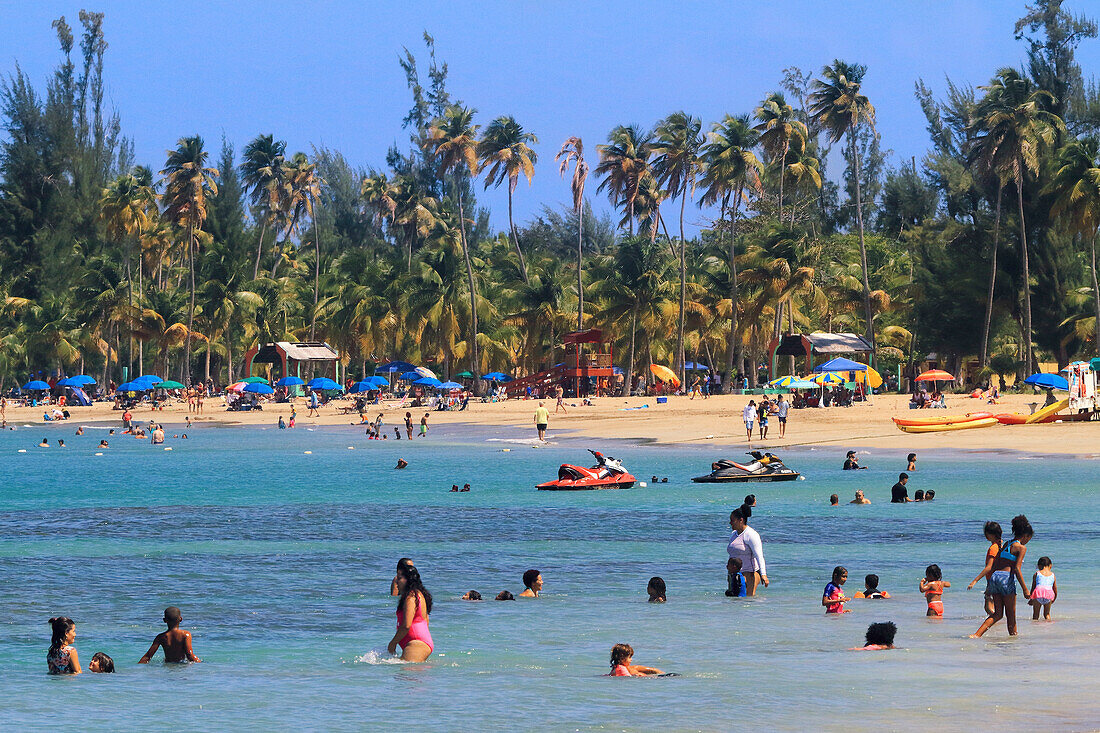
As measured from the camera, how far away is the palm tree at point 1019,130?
225 feet

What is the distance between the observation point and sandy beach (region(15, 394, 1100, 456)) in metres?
51.9

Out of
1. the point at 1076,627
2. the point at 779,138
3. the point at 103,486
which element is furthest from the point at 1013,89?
the point at 1076,627

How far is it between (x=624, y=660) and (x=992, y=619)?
483cm

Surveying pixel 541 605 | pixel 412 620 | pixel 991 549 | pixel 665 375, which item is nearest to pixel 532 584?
pixel 541 605

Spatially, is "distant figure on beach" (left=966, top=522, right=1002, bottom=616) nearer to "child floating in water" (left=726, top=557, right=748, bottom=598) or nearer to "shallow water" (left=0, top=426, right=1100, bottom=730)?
"shallow water" (left=0, top=426, right=1100, bottom=730)

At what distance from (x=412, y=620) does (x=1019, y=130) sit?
200 ft

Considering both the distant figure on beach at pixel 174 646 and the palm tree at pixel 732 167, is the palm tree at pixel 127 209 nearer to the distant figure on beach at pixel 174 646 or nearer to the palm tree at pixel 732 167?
the palm tree at pixel 732 167

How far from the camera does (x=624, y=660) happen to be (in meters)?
15.2

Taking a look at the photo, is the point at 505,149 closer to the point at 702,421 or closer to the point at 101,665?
the point at 702,421

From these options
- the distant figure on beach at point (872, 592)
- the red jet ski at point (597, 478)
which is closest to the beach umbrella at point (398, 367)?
the red jet ski at point (597, 478)

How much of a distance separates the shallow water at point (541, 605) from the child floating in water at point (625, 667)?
0.59 ft

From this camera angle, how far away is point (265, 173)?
10831 centimetres

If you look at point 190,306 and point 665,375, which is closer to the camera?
point 665,375

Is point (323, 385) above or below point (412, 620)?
above
